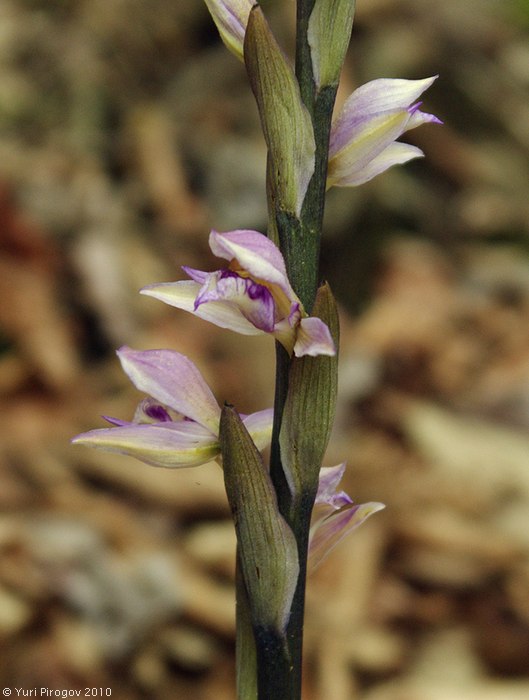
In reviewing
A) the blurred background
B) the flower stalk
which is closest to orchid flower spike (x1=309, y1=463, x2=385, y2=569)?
the flower stalk

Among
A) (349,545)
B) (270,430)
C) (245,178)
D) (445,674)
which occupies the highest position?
(245,178)

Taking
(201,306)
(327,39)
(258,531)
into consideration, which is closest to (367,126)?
(327,39)

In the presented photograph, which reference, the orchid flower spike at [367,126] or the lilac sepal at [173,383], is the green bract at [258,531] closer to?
the lilac sepal at [173,383]

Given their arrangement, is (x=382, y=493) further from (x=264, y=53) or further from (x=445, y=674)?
(x=264, y=53)

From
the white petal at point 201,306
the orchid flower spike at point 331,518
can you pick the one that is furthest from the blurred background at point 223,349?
the white petal at point 201,306

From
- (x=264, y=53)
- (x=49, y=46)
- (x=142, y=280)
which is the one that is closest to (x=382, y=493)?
(x=142, y=280)

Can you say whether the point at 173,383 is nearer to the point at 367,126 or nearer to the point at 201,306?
the point at 201,306
